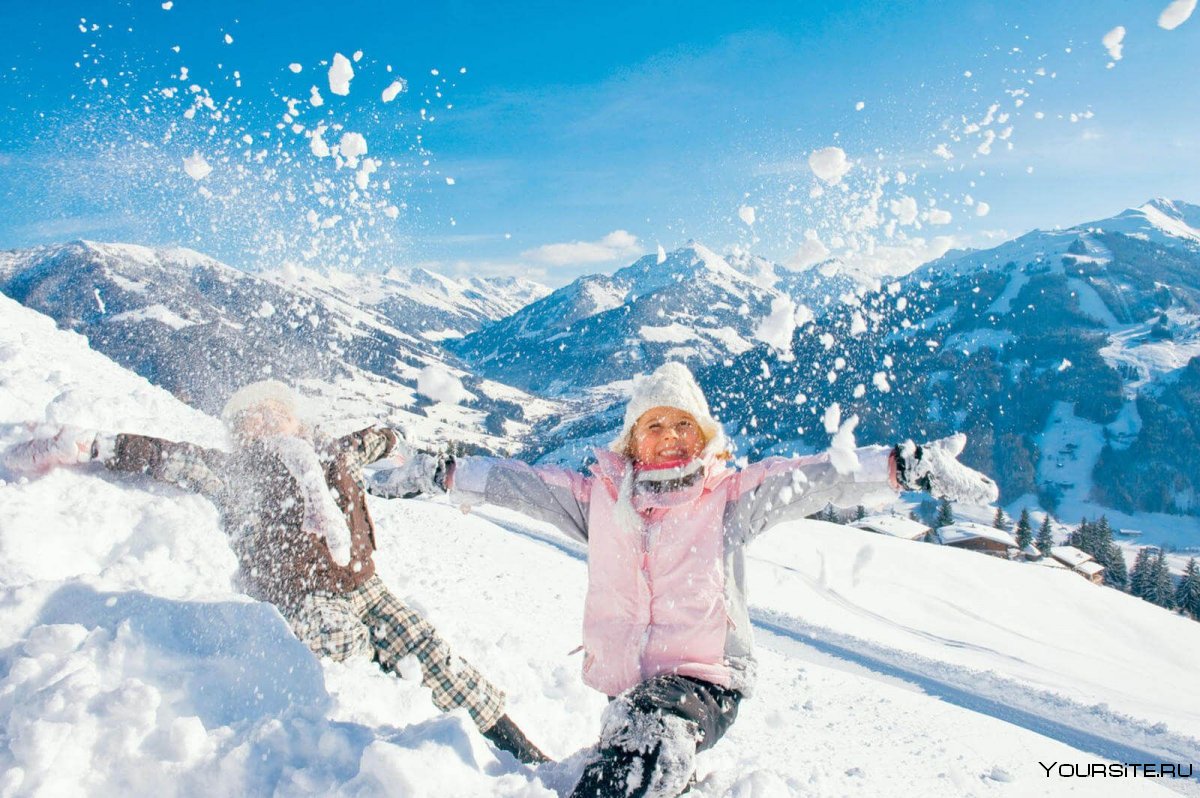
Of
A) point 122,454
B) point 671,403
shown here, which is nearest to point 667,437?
point 671,403

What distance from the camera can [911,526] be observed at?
59719mm

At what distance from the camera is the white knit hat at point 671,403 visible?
3006 millimetres

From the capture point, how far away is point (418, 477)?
10.8ft

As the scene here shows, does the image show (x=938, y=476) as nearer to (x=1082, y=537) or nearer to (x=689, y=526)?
(x=689, y=526)

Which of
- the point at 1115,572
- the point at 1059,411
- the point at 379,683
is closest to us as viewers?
the point at 379,683

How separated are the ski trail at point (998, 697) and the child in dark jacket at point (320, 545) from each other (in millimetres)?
7894

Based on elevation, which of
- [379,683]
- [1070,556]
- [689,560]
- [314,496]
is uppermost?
[314,496]

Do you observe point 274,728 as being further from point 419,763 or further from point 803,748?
point 803,748

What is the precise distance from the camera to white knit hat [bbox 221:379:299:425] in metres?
3.80

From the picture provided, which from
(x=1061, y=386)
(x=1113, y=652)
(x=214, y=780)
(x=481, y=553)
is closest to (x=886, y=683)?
(x=481, y=553)

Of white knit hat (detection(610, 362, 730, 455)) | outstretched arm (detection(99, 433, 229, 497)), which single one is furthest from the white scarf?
white knit hat (detection(610, 362, 730, 455))

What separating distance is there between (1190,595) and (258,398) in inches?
2490

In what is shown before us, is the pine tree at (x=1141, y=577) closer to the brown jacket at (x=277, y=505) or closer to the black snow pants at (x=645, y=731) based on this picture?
the black snow pants at (x=645, y=731)

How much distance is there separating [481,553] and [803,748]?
25.2ft
